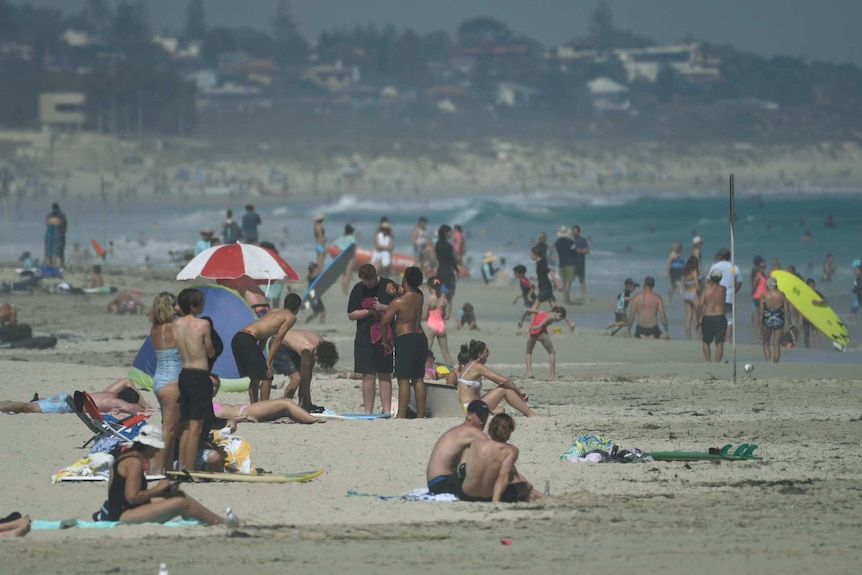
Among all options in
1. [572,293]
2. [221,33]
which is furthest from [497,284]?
[221,33]

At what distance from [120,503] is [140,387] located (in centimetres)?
428

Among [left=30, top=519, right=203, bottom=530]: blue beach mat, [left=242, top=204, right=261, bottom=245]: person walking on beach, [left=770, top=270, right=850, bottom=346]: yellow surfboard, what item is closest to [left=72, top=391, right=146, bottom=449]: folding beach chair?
[left=30, top=519, right=203, bottom=530]: blue beach mat

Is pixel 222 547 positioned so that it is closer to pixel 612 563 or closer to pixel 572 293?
pixel 612 563

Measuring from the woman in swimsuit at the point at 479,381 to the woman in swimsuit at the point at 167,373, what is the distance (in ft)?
8.13

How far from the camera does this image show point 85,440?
33.6 ft

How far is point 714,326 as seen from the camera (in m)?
15.1

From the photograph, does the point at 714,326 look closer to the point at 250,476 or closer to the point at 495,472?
the point at 495,472

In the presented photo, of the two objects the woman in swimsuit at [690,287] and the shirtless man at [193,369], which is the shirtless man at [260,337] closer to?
the shirtless man at [193,369]

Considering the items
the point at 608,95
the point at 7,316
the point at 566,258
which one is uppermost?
the point at 608,95

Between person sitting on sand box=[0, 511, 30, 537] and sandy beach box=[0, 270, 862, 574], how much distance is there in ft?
0.20

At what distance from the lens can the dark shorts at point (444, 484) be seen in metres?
8.49

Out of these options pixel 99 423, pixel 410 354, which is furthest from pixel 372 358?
pixel 99 423

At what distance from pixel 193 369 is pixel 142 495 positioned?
1.25m

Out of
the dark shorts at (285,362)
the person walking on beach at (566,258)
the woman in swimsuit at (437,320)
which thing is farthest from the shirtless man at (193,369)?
the person walking on beach at (566,258)
